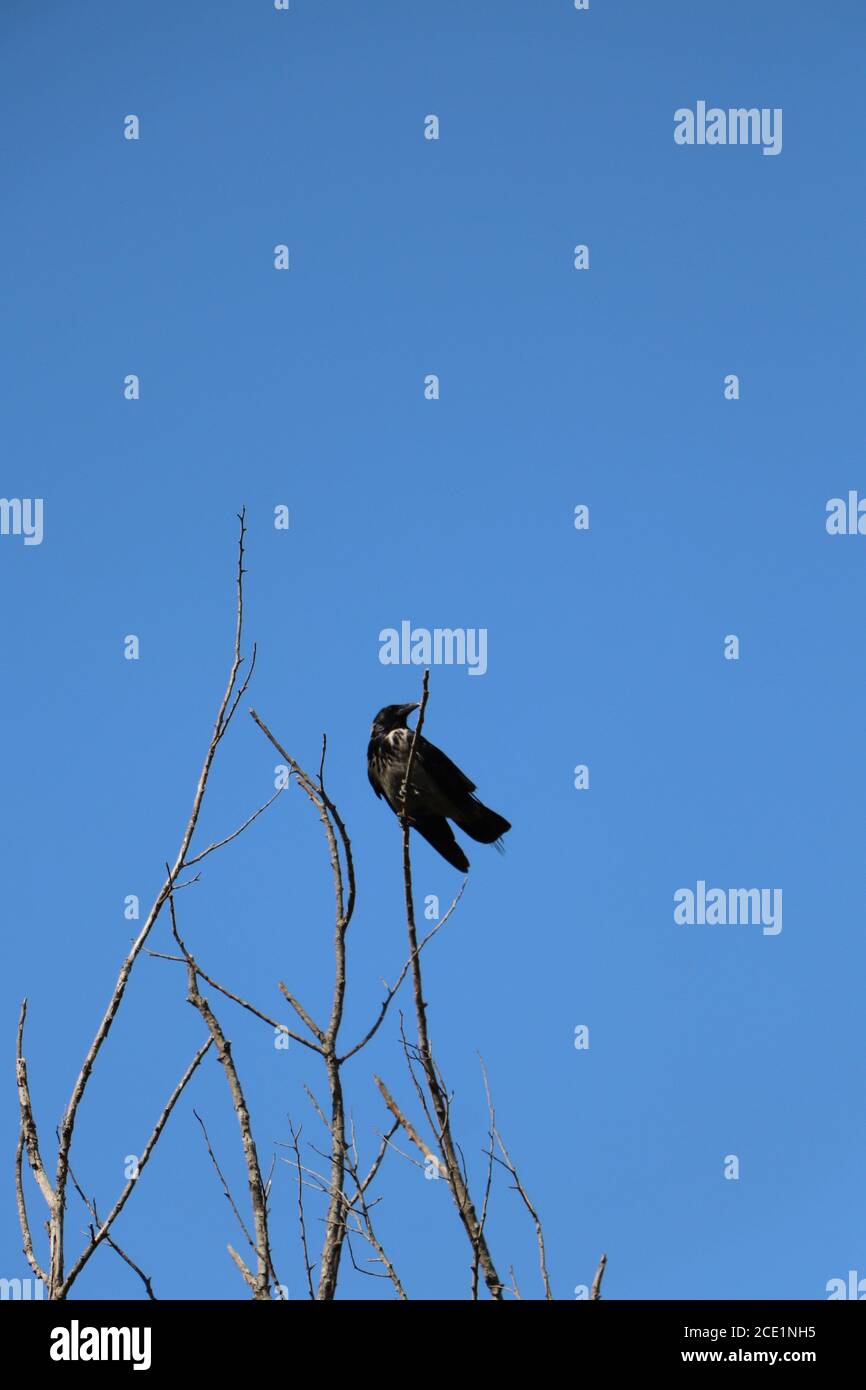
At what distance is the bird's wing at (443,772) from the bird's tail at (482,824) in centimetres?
9

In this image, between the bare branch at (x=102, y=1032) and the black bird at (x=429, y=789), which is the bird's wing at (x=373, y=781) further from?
the bare branch at (x=102, y=1032)

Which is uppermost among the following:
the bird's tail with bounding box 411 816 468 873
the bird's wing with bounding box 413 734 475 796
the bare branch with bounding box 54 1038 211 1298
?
the bird's wing with bounding box 413 734 475 796

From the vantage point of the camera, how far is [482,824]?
7.12m

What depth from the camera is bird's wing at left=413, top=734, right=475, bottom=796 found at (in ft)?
22.8

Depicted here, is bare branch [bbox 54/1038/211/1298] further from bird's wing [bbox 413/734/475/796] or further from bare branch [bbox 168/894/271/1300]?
bird's wing [bbox 413/734/475/796]

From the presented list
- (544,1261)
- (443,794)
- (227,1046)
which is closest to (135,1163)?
(227,1046)

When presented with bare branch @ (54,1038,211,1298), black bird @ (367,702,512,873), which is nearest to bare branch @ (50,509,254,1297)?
bare branch @ (54,1038,211,1298)

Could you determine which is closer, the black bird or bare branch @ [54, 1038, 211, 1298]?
bare branch @ [54, 1038, 211, 1298]

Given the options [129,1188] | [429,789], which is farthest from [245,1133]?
[429,789]

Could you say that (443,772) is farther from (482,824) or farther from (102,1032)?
(102,1032)

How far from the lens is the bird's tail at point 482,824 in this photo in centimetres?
708

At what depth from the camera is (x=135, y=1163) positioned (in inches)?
117
